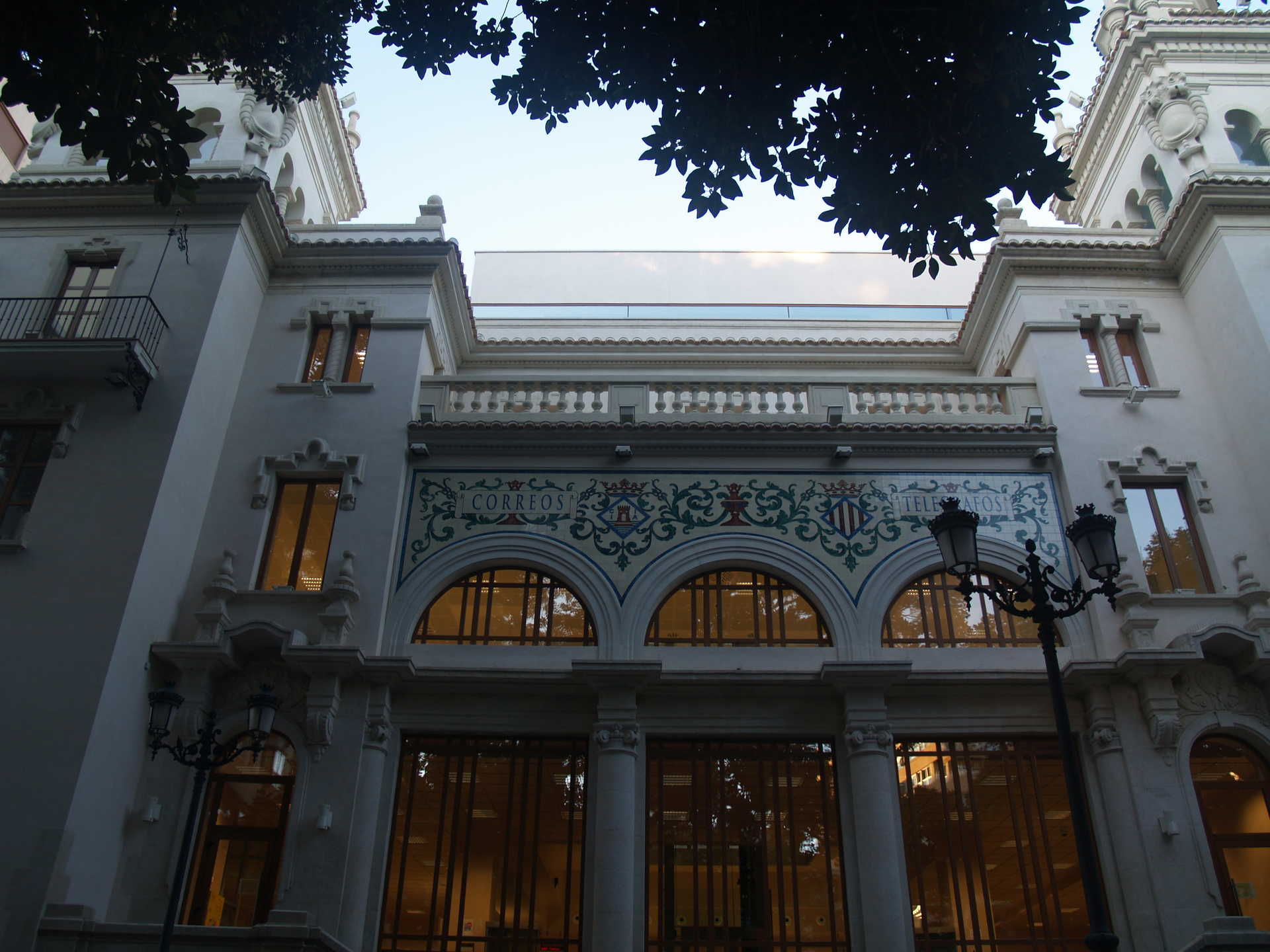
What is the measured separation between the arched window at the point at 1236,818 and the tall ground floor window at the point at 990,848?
1.58 m

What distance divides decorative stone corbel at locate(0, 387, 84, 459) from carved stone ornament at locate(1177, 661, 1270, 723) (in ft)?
47.3

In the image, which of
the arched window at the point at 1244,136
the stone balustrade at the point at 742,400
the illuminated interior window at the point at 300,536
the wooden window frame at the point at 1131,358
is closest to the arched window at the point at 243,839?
the illuminated interior window at the point at 300,536

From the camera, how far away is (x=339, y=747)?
12.5 meters

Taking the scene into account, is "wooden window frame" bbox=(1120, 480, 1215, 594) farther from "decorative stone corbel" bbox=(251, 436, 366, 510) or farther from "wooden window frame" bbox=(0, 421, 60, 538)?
"wooden window frame" bbox=(0, 421, 60, 538)

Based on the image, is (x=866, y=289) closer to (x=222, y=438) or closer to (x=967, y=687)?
(x=967, y=687)

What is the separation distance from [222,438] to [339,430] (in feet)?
5.47

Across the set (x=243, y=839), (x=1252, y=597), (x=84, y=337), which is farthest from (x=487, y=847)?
(x=1252, y=597)

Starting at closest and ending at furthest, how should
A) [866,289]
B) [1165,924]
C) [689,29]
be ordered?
1. [689,29]
2. [1165,924]
3. [866,289]

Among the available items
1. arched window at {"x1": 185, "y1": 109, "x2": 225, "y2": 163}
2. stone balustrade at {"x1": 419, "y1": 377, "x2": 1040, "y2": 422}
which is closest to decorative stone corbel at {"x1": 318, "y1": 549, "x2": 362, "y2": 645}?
stone balustrade at {"x1": 419, "y1": 377, "x2": 1040, "y2": 422}

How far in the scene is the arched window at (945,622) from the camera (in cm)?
1365

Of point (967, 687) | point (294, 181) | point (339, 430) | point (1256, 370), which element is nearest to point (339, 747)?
point (339, 430)

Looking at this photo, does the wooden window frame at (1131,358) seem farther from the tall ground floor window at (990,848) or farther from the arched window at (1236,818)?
the tall ground floor window at (990,848)

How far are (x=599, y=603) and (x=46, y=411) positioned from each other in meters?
7.72

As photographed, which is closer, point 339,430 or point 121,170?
point 121,170
